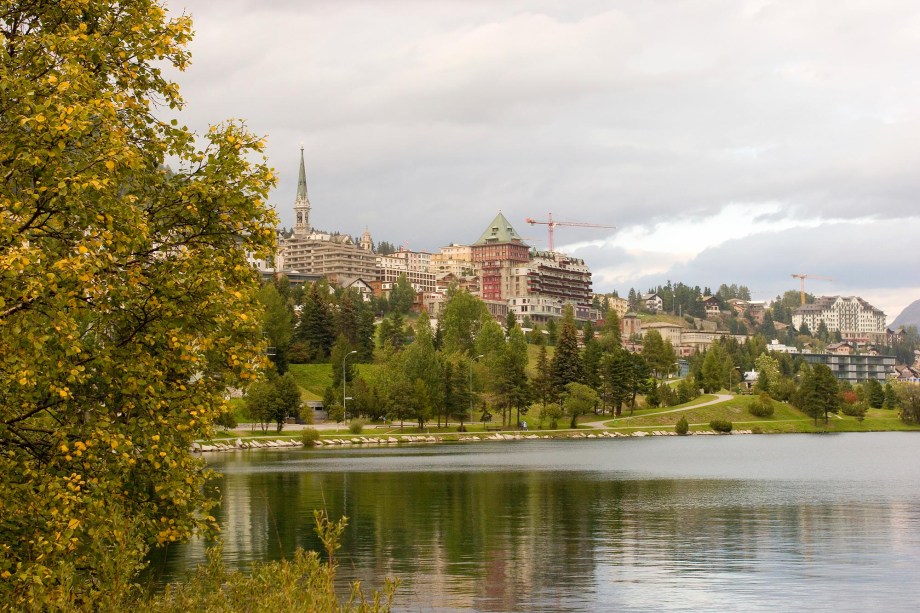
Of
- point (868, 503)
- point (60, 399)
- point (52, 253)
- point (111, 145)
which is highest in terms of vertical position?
point (111, 145)

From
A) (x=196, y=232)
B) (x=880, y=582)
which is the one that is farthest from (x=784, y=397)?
(x=196, y=232)

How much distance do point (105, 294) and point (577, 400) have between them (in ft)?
438

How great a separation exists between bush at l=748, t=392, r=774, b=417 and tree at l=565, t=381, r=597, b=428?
25548mm

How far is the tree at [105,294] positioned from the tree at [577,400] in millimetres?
130104

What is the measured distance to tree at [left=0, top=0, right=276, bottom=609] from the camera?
15.6 meters

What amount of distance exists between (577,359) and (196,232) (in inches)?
5502

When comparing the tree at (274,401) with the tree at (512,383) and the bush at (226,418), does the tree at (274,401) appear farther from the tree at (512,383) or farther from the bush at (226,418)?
the tree at (512,383)

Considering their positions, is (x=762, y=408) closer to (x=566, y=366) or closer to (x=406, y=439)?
(x=566, y=366)

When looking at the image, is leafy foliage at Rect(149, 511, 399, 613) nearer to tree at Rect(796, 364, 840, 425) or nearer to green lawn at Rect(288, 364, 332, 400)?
green lawn at Rect(288, 364, 332, 400)

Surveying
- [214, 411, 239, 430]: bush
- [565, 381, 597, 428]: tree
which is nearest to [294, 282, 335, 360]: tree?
[565, 381, 597, 428]: tree

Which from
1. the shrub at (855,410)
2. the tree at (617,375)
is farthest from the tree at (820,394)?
the tree at (617,375)

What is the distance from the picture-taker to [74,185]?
50.6 ft

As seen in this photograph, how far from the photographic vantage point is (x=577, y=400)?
5842 inches

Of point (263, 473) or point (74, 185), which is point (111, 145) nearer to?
point (74, 185)
